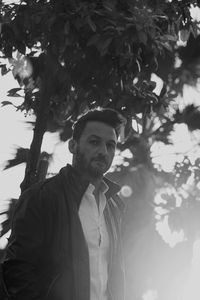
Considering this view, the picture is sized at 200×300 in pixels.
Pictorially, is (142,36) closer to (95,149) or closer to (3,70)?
(95,149)

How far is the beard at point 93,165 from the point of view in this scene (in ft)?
8.66

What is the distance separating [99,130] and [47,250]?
2.72 feet

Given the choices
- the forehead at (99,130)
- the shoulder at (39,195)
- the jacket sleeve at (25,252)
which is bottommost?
the jacket sleeve at (25,252)

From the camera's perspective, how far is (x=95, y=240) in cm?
239

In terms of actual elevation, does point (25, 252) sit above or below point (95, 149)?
below

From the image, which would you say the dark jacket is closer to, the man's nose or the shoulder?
the shoulder

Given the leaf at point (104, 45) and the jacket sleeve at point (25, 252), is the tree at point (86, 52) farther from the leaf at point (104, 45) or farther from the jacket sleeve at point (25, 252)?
the jacket sleeve at point (25, 252)

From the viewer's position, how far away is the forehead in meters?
2.80

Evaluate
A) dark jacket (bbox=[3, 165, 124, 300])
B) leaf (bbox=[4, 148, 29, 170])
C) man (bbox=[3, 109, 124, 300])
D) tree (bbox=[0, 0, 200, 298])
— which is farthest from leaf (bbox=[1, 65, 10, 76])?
leaf (bbox=[4, 148, 29, 170])

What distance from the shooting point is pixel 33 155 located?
3438 millimetres

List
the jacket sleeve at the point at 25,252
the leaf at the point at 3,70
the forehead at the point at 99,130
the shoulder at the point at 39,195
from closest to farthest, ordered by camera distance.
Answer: the jacket sleeve at the point at 25,252, the shoulder at the point at 39,195, the forehead at the point at 99,130, the leaf at the point at 3,70

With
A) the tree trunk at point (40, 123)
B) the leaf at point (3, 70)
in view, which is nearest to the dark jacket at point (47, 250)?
the tree trunk at point (40, 123)

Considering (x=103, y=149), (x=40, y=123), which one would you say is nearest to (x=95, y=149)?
(x=103, y=149)

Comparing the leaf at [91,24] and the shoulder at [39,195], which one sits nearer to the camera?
the shoulder at [39,195]
